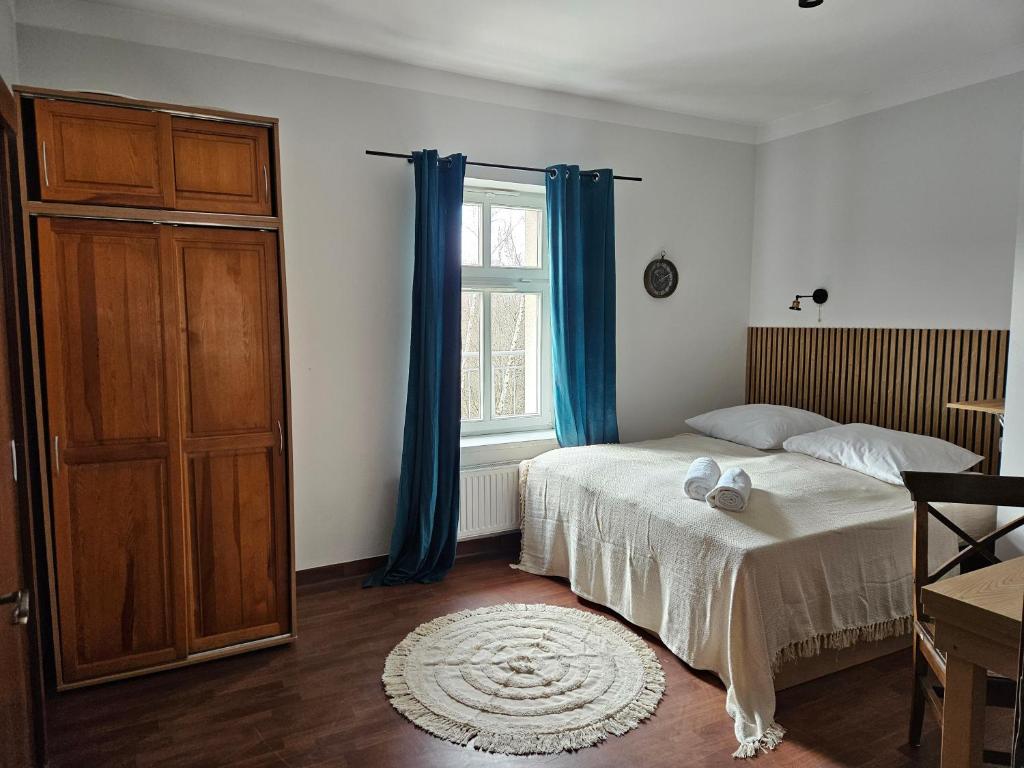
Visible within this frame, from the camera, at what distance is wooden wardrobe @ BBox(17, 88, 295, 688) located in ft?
7.68

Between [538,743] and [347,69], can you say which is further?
[347,69]

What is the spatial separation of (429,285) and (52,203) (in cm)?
158

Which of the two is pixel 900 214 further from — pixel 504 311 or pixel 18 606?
pixel 18 606

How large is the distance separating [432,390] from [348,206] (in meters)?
1.00

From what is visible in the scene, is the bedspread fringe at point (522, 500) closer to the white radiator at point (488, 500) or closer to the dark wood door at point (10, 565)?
the white radiator at point (488, 500)

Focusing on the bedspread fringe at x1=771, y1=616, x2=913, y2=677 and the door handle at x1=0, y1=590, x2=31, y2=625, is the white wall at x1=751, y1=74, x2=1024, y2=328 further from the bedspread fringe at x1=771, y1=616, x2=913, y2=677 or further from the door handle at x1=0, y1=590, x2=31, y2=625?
the door handle at x1=0, y1=590, x2=31, y2=625

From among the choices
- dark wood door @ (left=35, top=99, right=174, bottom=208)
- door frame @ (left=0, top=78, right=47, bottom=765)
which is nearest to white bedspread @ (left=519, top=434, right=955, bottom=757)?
door frame @ (left=0, top=78, right=47, bottom=765)

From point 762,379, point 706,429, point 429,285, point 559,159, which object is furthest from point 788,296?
point 429,285

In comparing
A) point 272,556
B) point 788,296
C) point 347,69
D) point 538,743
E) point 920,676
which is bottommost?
point 538,743

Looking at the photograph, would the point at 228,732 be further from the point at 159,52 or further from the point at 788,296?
the point at 788,296

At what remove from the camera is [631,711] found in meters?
2.35

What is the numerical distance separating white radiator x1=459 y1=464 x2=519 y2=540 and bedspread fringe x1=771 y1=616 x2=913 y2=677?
68.3 inches

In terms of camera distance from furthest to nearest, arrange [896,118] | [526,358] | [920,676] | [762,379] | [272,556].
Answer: [762,379] < [526,358] < [896,118] < [272,556] < [920,676]

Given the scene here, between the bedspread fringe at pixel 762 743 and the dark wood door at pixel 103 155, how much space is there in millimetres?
2706
